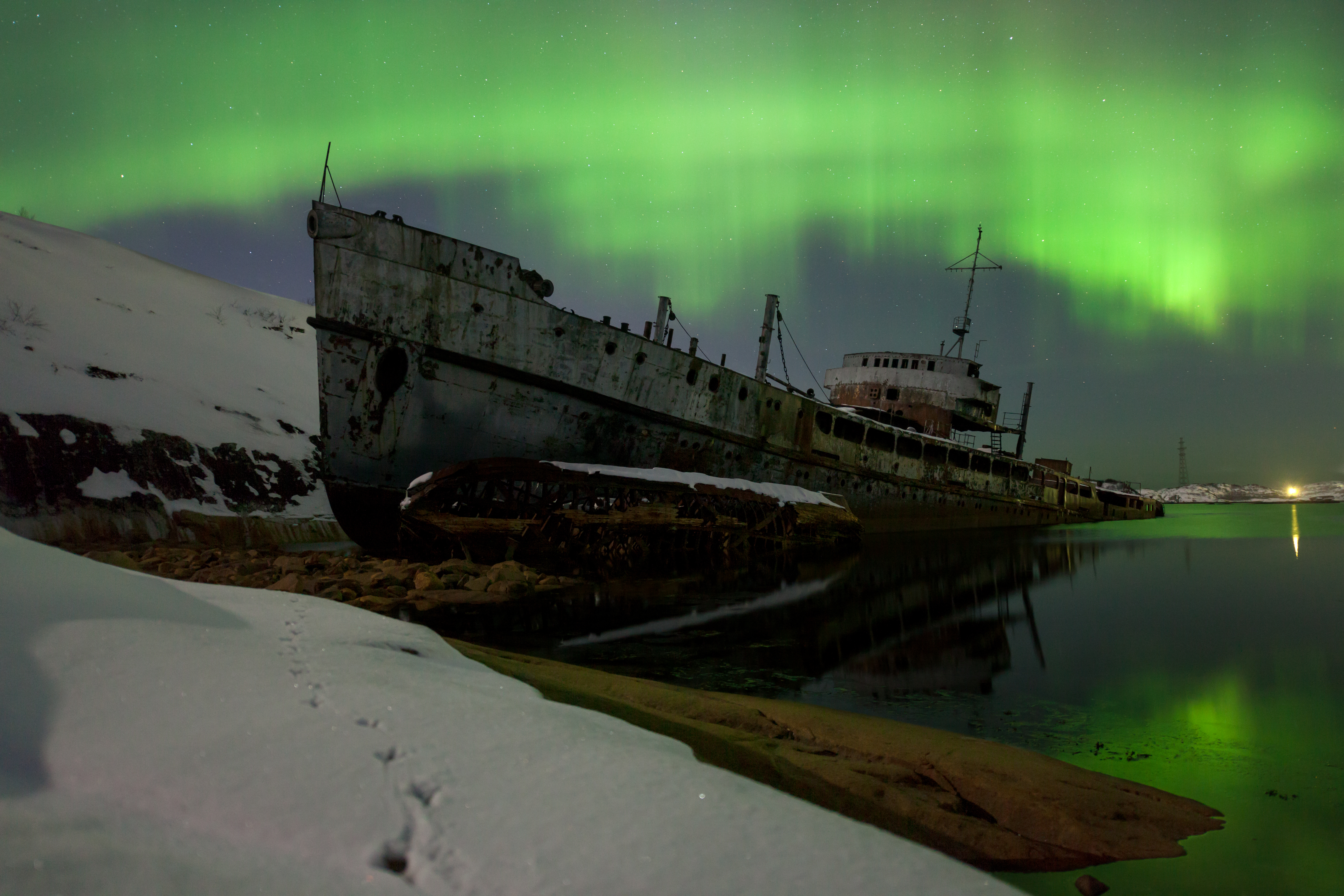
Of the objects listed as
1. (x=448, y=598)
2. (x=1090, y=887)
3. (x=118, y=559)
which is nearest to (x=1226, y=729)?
(x=1090, y=887)

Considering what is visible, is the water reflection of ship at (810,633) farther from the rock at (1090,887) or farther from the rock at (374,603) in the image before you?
the rock at (1090,887)

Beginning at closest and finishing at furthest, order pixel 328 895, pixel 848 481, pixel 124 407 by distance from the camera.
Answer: pixel 328 895 → pixel 124 407 → pixel 848 481

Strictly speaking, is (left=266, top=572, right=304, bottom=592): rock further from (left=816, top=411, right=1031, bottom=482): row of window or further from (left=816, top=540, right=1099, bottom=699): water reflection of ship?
(left=816, top=411, right=1031, bottom=482): row of window

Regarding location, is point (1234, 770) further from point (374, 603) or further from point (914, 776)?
point (374, 603)

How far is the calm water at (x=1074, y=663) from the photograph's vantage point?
161 inches

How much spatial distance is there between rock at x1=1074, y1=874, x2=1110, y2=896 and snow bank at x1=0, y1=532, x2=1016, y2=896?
0.98 m

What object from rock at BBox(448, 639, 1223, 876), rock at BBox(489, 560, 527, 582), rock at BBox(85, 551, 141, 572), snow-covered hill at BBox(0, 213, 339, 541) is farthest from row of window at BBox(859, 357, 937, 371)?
rock at BBox(448, 639, 1223, 876)

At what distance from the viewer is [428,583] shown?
10938 mm

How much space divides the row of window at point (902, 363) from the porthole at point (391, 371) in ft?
82.0

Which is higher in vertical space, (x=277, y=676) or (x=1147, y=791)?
(x=277, y=676)

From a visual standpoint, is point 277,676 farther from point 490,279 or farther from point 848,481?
point 848,481

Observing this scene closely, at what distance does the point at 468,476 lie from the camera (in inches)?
514

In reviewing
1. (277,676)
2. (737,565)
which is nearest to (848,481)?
(737,565)

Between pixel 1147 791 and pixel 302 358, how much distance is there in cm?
3980
